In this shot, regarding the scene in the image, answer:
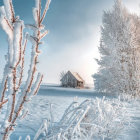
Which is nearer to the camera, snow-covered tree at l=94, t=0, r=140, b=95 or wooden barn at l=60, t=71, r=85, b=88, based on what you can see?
snow-covered tree at l=94, t=0, r=140, b=95

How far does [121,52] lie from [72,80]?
54.8 feet

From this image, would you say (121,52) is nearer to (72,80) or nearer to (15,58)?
(15,58)

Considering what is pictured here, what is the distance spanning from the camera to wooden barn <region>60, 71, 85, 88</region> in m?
26.8

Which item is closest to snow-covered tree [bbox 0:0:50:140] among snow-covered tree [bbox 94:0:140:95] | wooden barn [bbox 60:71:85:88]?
snow-covered tree [bbox 94:0:140:95]

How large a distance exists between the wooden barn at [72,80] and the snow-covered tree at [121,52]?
47.2 feet

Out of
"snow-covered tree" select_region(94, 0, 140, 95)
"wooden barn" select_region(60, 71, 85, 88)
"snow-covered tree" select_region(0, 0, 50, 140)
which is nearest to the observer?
"snow-covered tree" select_region(0, 0, 50, 140)

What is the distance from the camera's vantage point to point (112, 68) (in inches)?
458

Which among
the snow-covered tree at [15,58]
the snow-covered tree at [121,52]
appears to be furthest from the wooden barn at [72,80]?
the snow-covered tree at [15,58]

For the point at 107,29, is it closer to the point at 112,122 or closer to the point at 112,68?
the point at 112,68

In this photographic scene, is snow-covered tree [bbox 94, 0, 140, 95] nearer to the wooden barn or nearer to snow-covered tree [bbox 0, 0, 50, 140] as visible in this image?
snow-covered tree [bbox 0, 0, 50, 140]

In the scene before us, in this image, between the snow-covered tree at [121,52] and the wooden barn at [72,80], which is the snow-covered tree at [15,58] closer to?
the snow-covered tree at [121,52]

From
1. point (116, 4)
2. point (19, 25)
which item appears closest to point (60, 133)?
point (19, 25)

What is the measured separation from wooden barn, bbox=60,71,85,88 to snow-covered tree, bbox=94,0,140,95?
566 inches

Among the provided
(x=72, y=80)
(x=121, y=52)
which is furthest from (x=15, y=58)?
(x=72, y=80)
